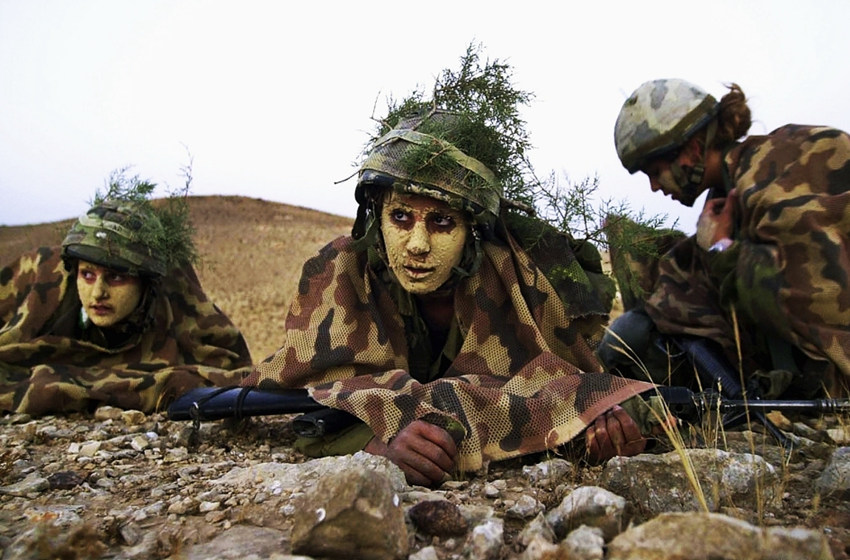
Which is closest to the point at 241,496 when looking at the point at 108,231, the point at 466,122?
the point at 466,122

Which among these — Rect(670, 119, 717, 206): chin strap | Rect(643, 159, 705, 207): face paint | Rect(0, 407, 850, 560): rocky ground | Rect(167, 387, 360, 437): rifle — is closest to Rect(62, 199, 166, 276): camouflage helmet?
Rect(167, 387, 360, 437): rifle

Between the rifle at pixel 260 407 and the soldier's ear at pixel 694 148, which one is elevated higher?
the soldier's ear at pixel 694 148

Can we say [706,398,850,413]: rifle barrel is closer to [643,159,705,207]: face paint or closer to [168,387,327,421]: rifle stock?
[643,159,705,207]: face paint

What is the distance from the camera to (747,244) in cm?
433

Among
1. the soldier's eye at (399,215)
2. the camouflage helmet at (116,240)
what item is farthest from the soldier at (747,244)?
the camouflage helmet at (116,240)

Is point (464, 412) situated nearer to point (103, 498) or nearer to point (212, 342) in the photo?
point (103, 498)

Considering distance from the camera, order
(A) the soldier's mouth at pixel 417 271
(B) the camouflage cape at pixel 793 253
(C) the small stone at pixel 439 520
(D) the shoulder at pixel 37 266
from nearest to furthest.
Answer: (C) the small stone at pixel 439 520
(A) the soldier's mouth at pixel 417 271
(B) the camouflage cape at pixel 793 253
(D) the shoulder at pixel 37 266

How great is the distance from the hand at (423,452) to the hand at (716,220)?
2.64 metres

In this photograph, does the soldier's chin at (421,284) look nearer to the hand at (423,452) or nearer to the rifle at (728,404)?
the hand at (423,452)

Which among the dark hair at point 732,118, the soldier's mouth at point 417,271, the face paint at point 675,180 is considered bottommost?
the soldier's mouth at point 417,271

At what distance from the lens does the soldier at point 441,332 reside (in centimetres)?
317

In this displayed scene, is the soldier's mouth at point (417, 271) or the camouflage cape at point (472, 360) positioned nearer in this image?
the camouflage cape at point (472, 360)

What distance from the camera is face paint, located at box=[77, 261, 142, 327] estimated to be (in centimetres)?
505

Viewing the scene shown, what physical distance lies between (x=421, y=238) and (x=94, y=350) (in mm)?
3205
